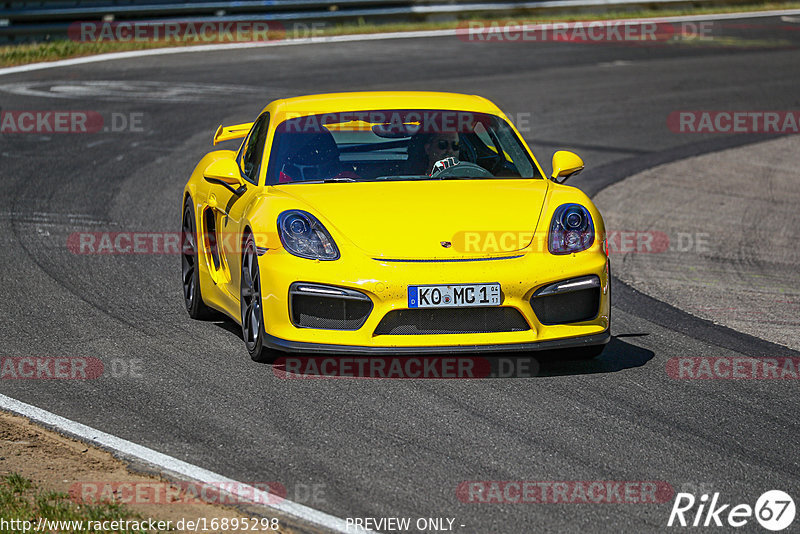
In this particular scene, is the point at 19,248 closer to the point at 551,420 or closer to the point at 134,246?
the point at 134,246

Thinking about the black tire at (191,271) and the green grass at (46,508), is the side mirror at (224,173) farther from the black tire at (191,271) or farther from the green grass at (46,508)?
the green grass at (46,508)

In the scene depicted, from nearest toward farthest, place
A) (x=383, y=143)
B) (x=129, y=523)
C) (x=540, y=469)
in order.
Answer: (x=129, y=523), (x=540, y=469), (x=383, y=143)

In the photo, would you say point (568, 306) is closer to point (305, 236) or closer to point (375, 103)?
point (305, 236)

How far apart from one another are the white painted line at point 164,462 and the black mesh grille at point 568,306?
2084mm

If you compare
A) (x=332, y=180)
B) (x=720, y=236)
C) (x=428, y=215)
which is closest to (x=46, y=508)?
(x=428, y=215)

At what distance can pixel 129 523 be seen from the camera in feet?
14.3

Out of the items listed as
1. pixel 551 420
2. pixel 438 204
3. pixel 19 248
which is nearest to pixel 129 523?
pixel 551 420

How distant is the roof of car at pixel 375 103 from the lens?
25.2 ft

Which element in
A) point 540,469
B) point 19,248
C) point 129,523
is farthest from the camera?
point 19,248

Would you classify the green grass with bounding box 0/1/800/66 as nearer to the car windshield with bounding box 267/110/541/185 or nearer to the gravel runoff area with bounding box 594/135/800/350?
the gravel runoff area with bounding box 594/135/800/350

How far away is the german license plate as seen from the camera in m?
6.15

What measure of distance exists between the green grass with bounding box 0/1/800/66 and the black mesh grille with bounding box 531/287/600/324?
15561mm

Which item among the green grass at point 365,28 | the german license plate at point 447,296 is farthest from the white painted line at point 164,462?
the green grass at point 365,28

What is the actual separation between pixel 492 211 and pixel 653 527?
2.56m
